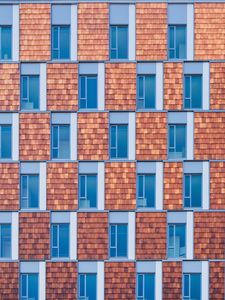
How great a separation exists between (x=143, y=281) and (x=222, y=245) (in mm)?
3488

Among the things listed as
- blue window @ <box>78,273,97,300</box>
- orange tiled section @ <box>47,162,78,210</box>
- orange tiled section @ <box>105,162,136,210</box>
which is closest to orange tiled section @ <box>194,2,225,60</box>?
orange tiled section @ <box>105,162,136,210</box>

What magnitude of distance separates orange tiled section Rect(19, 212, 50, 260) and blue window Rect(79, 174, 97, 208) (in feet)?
5.00

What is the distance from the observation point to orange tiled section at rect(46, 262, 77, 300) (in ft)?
66.2

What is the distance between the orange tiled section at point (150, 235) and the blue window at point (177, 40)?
21.5 feet

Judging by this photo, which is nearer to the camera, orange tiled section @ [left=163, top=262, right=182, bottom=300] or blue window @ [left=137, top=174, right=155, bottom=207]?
orange tiled section @ [left=163, top=262, right=182, bottom=300]

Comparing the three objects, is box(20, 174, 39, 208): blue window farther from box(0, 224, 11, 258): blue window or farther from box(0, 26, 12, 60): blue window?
box(0, 26, 12, 60): blue window

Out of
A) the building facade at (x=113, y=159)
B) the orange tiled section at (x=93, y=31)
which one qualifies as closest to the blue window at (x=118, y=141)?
the building facade at (x=113, y=159)

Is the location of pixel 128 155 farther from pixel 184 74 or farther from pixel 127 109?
pixel 184 74

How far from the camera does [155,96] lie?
20.5m

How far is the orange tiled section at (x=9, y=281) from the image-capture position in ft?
66.3

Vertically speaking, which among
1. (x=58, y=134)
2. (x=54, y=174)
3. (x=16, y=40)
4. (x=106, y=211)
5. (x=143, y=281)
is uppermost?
(x=16, y=40)

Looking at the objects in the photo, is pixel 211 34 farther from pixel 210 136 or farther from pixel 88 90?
pixel 88 90

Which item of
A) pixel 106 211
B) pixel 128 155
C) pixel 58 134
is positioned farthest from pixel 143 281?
pixel 58 134

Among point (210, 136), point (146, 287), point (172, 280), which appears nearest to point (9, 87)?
point (210, 136)
